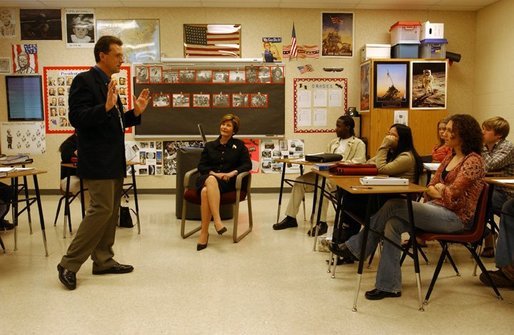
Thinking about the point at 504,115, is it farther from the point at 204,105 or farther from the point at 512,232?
the point at 204,105

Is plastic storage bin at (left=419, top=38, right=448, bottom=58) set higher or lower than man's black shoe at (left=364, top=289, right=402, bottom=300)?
higher

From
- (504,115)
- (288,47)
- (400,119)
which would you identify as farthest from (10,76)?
(504,115)

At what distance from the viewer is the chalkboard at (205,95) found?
6.40m

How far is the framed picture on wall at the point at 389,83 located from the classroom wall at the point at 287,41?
0.60 m

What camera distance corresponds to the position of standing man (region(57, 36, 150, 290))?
2785 millimetres

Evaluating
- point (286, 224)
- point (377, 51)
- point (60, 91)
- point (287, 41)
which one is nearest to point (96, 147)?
point (286, 224)

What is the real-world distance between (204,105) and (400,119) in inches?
111

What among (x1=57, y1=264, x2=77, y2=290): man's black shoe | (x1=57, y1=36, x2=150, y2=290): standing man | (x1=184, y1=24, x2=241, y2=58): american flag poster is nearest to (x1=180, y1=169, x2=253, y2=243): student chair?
(x1=57, y1=36, x2=150, y2=290): standing man

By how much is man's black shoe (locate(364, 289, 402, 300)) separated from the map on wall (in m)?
4.89

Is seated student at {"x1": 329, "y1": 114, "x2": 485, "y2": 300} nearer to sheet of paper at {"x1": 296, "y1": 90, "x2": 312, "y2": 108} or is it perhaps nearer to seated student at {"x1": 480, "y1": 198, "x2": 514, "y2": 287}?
seated student at {"x1": 480, "y1": 198, "x2": 514, "y2": 287}

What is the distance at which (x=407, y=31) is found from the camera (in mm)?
6051

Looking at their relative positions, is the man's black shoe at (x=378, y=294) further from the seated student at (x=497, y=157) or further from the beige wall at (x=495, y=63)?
the beige wall at (x=495, y=63)

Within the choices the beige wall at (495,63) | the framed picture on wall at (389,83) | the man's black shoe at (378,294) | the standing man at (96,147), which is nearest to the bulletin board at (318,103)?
the framed picture on wall at (389,83)

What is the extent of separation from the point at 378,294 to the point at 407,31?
454 cm
